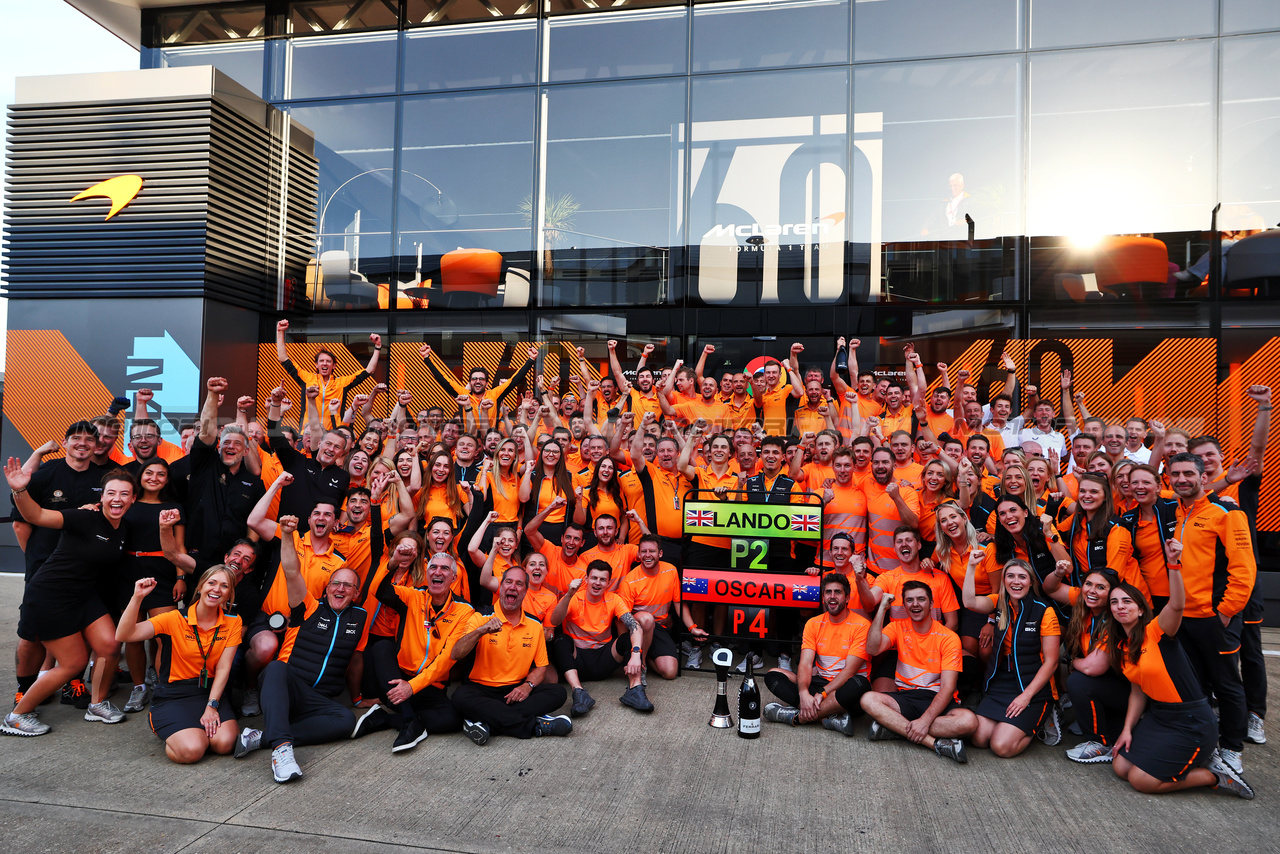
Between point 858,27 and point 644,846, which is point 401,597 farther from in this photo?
point 858,27

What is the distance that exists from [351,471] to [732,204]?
773cm

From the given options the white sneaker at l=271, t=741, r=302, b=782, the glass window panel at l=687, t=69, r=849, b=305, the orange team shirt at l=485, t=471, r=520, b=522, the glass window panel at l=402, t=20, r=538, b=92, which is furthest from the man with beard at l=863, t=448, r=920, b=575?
the glass window panel at l=402, t=20, r=538, b=92

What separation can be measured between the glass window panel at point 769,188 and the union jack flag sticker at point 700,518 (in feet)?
20.1

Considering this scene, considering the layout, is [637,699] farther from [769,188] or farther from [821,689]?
[769,188]

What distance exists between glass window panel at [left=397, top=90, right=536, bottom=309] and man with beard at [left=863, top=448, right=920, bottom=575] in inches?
290

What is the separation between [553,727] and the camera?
5.25 metres

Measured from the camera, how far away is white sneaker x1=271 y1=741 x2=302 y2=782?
4.51 metres

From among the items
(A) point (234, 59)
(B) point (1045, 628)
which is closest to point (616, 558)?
(B) point (1045, 628)

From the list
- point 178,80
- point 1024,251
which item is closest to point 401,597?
point 1024,251

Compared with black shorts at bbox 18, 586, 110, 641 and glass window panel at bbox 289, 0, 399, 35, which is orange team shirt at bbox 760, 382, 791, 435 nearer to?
black shorts at bbox 18, 586, 110, 641

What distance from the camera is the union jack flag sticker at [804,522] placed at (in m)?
6.22

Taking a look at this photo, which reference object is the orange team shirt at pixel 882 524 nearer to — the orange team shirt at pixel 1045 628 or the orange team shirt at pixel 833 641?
the orange team shirt at pixel 833 641

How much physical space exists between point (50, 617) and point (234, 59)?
12.1 m

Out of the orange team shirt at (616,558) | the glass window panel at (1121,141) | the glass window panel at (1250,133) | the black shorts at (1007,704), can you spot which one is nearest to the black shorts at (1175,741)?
the black shorts at (1007,704)
